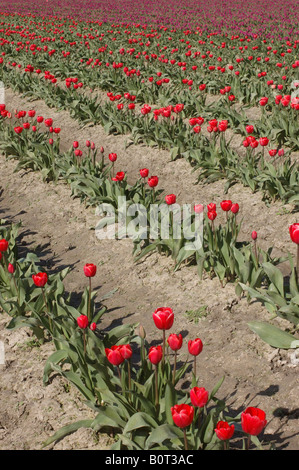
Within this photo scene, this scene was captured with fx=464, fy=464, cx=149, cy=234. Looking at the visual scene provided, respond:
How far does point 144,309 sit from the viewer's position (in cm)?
446

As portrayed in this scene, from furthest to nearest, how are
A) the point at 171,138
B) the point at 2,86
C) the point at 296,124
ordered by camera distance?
the point at 2,86 → the point at 171,138 → the point at 296,124

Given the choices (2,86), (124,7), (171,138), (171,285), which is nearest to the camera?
(171,285)

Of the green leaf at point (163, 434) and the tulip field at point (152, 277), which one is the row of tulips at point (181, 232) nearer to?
the tulip field at point (152, 277)

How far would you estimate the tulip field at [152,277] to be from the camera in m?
2.92

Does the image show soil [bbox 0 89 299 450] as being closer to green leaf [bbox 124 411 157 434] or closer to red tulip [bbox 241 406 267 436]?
green leaf [bbox 124 411 157 434]

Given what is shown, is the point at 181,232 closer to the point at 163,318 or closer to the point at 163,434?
the point at 163,318

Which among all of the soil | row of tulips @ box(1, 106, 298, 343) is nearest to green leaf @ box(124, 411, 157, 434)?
the soil

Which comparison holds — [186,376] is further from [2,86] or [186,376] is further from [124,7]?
[124,7]

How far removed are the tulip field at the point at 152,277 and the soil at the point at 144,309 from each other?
15 mm

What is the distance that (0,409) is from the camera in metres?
3.27

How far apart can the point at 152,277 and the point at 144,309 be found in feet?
1.77

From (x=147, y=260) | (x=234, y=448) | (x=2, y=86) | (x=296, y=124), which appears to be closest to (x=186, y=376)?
(x=234, y=448)

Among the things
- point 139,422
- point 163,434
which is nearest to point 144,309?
point 139,422

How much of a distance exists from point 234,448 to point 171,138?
563 cm
